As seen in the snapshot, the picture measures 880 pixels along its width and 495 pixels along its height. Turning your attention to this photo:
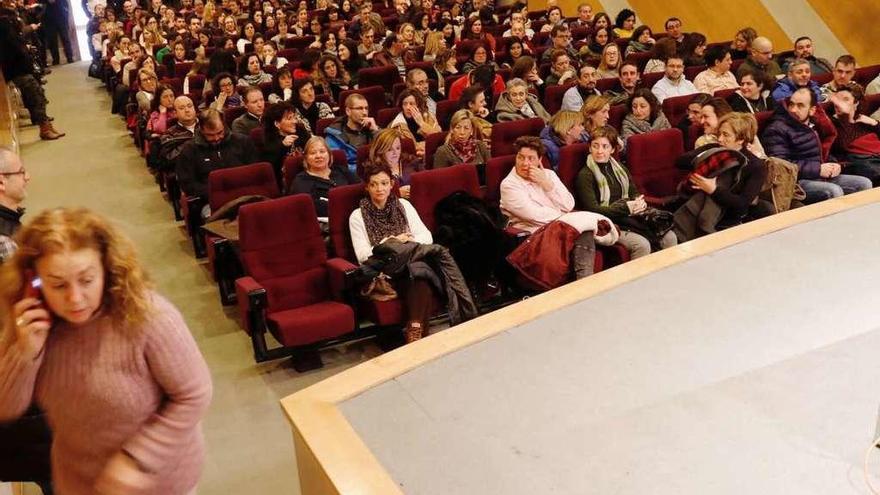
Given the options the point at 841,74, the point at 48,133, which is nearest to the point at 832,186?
the point at 841,74

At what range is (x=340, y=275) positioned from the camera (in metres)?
3.39

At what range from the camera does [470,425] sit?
2.11 metres

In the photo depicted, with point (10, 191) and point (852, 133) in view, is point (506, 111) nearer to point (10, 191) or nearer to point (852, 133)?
point (852, 133)

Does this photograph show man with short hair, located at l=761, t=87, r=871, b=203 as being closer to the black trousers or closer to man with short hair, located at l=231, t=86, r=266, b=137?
man with short hair, located at l=231, t=86, r=266, b=137

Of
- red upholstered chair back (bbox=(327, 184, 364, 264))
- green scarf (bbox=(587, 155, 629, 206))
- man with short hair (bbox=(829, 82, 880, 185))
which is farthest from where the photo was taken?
man with short hair (bbox=(829, 82, 880, 185))

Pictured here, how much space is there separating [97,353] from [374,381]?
2.99 feet

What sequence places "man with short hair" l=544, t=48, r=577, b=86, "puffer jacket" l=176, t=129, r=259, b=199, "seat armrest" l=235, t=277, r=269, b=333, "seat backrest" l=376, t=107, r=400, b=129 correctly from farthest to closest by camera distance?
1. "man with short hair" l=544, t=48, r=577, b=86
2. "seat backrest" l=376, t=107, r=400, b=129
3. "puffer jacket" l=176, t=129, r=259, b=199
4. "seat armrest" l=235, t=277, r=269, b=333

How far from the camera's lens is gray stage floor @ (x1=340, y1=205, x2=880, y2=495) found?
1.94 m

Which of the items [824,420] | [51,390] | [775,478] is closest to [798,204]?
[824,420]

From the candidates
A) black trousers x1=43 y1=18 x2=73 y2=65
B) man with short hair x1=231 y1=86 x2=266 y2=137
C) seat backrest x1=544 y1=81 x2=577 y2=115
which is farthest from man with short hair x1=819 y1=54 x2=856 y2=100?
black trousers x1=43 y1=18 x2=73 y2=65

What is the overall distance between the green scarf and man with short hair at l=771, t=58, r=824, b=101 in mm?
1883

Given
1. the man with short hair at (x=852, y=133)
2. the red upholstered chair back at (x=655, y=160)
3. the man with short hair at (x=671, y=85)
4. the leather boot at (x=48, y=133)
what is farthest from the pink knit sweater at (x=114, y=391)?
the leather boot at (x=48, y=133)

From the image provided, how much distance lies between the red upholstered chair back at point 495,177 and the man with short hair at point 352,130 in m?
0.92

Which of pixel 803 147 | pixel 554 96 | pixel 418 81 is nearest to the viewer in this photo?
pixel 803 147
